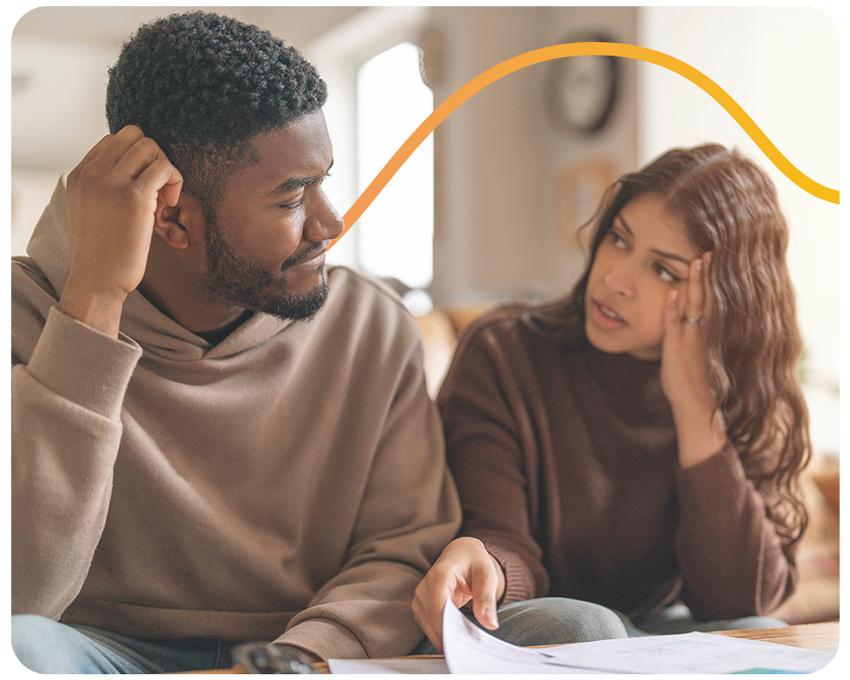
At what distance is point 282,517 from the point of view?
77cm

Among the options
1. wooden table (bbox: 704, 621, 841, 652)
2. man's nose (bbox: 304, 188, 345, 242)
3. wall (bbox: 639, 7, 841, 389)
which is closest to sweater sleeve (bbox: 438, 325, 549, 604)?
wooden table (bbox: 704, 621, 841, 652)

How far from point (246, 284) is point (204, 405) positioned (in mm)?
140

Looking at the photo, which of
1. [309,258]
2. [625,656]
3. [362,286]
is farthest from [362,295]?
Result: [625,656]

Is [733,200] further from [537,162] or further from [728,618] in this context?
[537,162]

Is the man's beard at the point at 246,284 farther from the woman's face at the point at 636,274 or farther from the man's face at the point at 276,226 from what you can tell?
the woman's face at the point at 636,274

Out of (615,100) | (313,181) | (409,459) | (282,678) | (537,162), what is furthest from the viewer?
(537,162)

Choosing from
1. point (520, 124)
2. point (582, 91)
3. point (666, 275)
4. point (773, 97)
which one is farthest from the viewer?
point (520, 124)

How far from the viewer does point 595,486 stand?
0.92m

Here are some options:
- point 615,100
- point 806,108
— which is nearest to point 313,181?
point 806,108

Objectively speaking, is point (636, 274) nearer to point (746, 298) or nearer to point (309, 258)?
point (746, 298)

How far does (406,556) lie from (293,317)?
0.28 m

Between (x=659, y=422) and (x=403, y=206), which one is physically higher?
(x=403, y=206)

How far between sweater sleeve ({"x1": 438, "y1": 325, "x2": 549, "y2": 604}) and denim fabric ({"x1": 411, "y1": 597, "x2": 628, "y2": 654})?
7cm

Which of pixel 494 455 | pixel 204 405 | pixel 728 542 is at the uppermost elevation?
pixel 204 405
